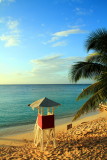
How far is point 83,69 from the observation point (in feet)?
26.7

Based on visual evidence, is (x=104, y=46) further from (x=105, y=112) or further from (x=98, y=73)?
(x=105, y=112)

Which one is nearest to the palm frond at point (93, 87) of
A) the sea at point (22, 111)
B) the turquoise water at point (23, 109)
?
the sea at point (22, 111)

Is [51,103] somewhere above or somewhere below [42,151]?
above

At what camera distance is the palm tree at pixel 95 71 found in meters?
7.55

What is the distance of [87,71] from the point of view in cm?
827

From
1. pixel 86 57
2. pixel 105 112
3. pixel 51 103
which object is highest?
pixel 86 57

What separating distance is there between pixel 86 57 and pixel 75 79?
236cm

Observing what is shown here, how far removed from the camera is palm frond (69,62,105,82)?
811 centimetres

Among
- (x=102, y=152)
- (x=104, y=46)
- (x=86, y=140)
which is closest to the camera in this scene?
(x=102, y=152)

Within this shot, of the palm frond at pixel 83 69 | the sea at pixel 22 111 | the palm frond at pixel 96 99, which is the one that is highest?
the palm frond at pixel 83 69

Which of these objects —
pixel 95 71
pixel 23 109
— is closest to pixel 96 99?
pixel 95 71

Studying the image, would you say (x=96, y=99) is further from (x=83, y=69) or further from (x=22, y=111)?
(x=22, y=111)

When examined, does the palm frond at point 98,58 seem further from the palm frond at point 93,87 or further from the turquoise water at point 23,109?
the turquoise water at point 23,109

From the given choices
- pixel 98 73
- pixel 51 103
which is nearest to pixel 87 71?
pixel 98 73
